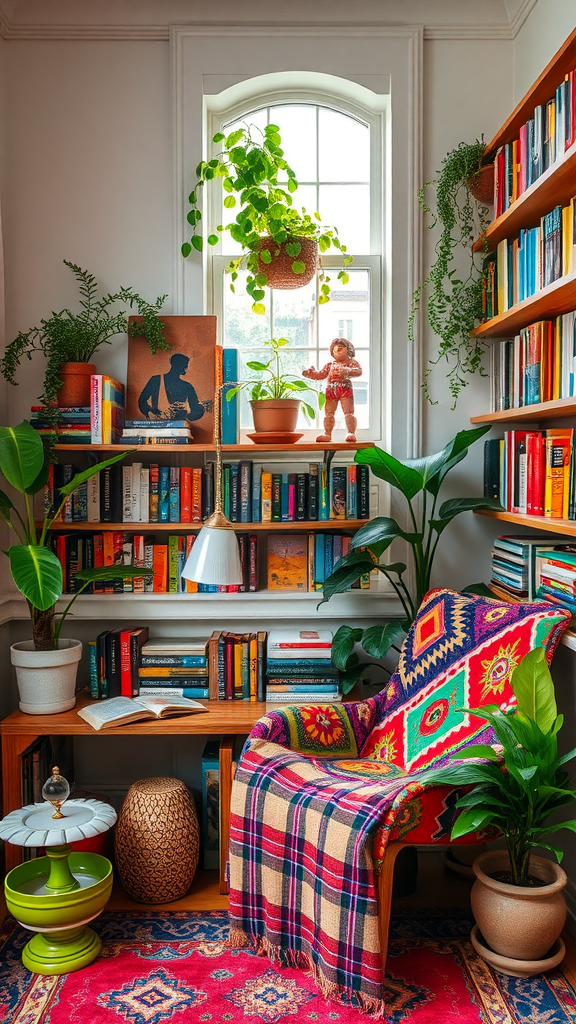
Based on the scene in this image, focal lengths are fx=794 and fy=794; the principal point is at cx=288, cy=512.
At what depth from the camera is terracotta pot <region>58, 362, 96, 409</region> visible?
9.30ft

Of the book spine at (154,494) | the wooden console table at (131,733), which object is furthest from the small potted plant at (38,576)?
the book spine at (154,494)

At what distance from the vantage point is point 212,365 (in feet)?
9.83

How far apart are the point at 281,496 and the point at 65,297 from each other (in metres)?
1.12

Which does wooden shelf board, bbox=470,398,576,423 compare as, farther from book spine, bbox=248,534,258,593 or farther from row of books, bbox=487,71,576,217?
book spine, bbox=248,534,258,593

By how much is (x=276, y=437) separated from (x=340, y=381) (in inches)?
12.5

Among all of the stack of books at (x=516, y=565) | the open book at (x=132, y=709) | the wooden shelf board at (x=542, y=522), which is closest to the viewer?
the wooden shelf board at (x=542, y=522)

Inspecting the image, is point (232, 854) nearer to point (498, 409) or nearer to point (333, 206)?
point (498, 409)

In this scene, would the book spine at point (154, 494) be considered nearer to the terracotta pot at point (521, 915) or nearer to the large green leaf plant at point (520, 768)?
the large green leaf plant at point (520, 768)

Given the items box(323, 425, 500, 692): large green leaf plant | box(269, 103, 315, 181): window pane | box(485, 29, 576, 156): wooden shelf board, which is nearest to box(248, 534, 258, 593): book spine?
box(323, 425, 500, 692): large green leaf plant

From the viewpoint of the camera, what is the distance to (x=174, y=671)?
2.79 m

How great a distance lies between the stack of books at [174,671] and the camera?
2.79 m

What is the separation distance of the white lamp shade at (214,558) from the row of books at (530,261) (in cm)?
115

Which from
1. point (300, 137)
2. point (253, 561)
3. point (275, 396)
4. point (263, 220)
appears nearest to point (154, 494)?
point (253, 561)

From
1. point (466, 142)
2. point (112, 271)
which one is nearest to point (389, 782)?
point (112, 271)
